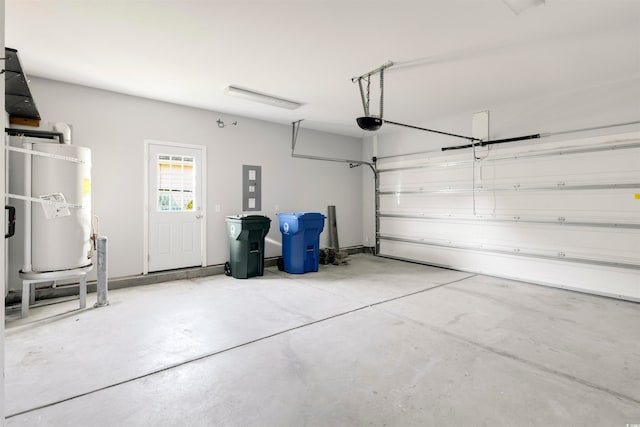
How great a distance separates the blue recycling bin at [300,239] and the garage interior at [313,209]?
0.12 meters

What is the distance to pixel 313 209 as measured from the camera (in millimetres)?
7223

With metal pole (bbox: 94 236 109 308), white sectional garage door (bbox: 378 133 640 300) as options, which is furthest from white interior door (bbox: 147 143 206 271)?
white sectional garage door (bbox: 378 133 640 300)

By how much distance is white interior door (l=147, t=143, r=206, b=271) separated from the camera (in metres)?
5.18

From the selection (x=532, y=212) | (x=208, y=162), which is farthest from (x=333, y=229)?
(x=532, y=212)

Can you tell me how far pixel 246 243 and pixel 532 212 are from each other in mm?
4618

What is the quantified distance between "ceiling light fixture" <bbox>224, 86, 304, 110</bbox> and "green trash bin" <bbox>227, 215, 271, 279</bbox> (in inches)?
72.2

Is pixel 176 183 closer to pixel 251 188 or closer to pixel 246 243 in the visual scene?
pixel 251 188

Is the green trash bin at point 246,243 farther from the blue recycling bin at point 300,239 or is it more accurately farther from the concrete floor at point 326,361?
the concrete floor at point 326,361

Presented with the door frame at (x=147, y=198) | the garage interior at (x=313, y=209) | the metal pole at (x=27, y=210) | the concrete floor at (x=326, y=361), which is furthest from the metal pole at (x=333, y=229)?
the metal pole at (x=27, y=210)

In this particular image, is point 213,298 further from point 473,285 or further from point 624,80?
point 624,80

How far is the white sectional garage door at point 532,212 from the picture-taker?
14.4 feet

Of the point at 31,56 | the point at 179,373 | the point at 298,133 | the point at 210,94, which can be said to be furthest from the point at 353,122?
the point at 179,373

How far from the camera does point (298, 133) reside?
22.7ft

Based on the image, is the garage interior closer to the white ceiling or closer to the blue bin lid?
the white ceiling
